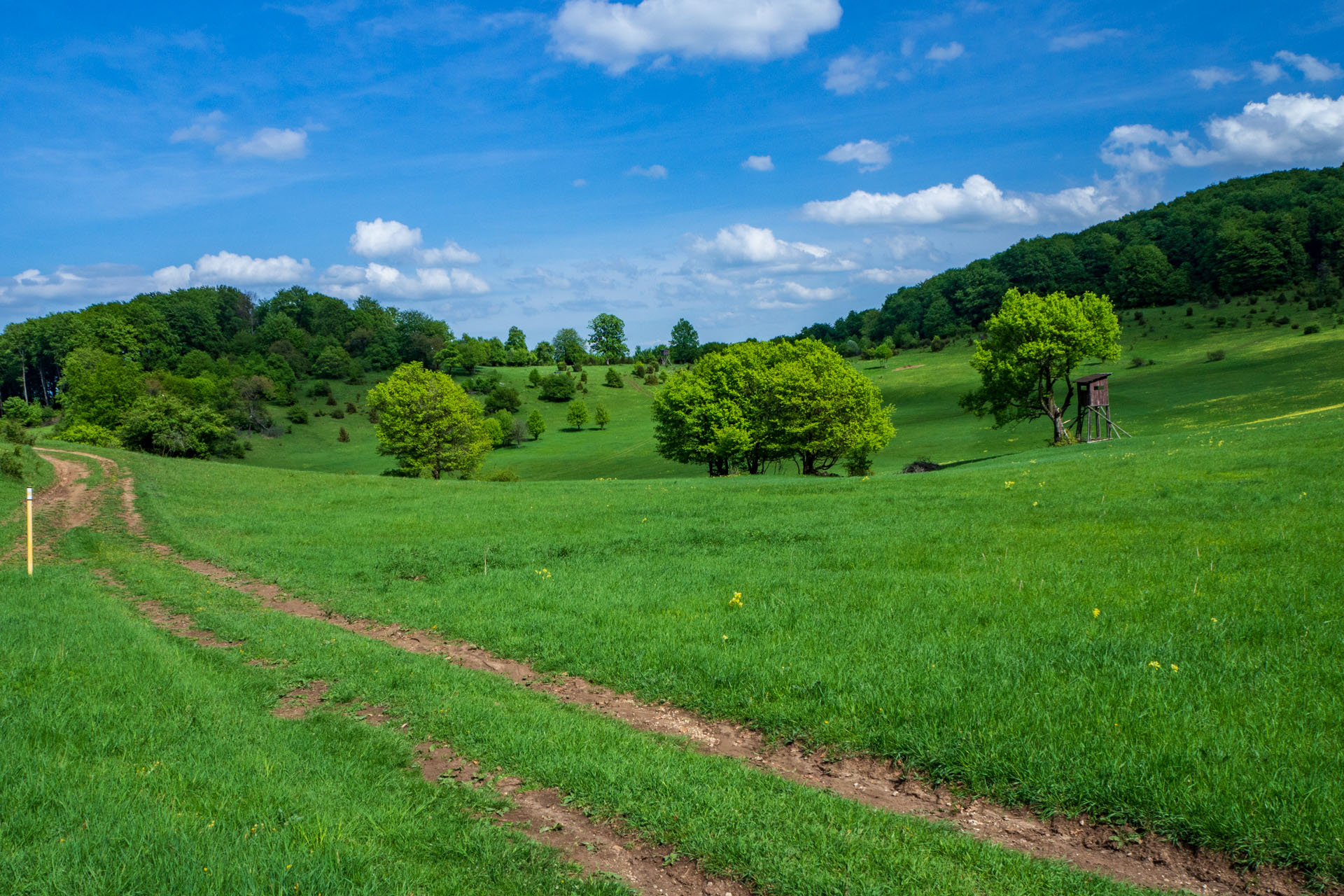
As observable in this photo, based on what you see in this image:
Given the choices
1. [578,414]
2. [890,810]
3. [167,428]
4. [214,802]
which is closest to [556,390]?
[578,414]

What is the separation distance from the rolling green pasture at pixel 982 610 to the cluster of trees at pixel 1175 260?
105 metres

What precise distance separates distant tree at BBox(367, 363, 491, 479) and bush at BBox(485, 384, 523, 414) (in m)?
46.7

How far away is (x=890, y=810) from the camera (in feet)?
18.2

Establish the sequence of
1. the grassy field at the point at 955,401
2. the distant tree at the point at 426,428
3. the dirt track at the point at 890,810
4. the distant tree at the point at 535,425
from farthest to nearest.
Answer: the distant tree at the point at 535,425 < the distant tree at the point at 426,428 < the grassy field at the point at 955,401 < the dirt track at the point at 890,810

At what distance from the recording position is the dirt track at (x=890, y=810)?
15.2 ft

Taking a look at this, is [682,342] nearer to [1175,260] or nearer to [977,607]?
[1175,260]

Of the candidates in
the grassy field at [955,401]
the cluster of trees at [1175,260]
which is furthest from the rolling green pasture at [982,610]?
the cluster of trees at [1175,260]

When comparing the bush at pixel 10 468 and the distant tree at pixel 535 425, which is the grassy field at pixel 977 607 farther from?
the distant tree at pixel 535 425

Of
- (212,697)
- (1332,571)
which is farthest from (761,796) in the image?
(1332,571)

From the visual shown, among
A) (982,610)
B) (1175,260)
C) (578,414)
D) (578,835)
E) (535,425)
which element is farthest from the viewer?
(1175,260)

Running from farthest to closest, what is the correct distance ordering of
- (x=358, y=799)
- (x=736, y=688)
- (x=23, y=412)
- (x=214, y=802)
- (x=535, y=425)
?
(x=535, y=425), (x=23, y=412), (x=736, y=688), (x=358, y=799), (x=214, y=802)

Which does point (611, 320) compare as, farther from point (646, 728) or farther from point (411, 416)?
point (646, 728)

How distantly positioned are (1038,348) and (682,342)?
12994cm

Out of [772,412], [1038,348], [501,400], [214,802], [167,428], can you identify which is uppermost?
[501,400]
